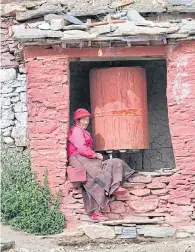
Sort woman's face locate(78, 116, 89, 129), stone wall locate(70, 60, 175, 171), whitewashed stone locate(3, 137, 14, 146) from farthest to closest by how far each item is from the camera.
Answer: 1. stone wall locate(70, 60, 175, 171)
2. whitewashed stone locate(3, 137, 14, 146)
3. woman's face locate(78, 116, 89, 129)

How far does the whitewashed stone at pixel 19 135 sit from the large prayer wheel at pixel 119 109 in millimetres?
1252

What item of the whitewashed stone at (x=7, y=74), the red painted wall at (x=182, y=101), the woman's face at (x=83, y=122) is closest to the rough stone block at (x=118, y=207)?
the red painted wall at (x=182, y=101)


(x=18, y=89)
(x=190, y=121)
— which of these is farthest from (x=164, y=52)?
(x=18, y=89)

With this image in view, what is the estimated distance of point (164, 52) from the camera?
9711mm

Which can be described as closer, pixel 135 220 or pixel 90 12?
pixel 135 220

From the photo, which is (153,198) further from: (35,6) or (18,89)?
(35,6)

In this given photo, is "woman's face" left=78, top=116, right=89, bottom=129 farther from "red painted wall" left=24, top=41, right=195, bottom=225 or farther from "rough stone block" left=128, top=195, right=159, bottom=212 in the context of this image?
"rough stone block" left=128, top=195, right=159, bottom=212

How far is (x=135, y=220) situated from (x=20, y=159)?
2.01 metres

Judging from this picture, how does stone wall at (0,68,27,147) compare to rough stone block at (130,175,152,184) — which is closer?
rough stone block at (130,175,152,184)

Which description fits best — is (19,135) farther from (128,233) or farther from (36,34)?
(128,233)

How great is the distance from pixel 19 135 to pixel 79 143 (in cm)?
149

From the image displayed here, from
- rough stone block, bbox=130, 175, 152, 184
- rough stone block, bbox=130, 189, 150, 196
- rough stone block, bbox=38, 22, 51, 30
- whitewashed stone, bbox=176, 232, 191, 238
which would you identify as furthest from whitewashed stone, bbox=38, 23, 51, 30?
whitewashed stone, bbox=176, 232, 191, 238

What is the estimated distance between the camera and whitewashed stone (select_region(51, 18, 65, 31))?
9.46m

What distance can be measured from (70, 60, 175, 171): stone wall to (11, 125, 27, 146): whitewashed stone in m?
0.93
